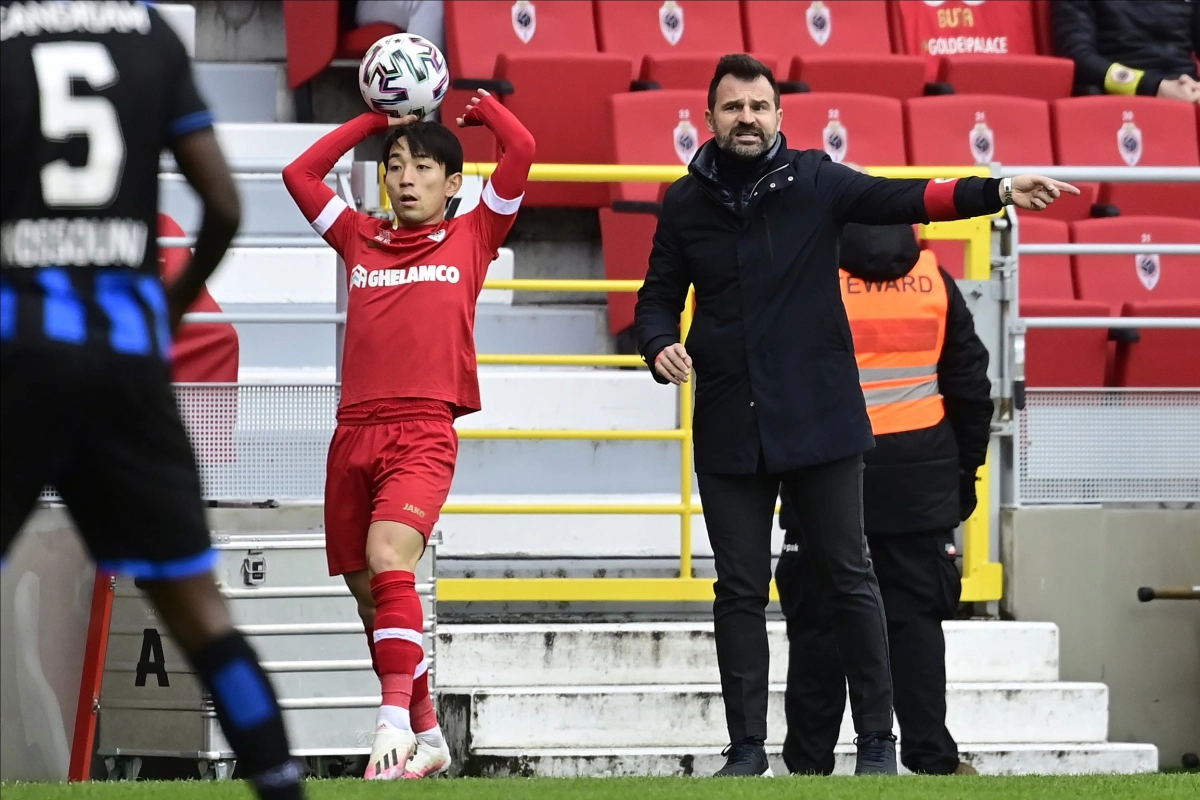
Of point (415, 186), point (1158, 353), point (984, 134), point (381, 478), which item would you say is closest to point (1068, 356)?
point (1158, 353)

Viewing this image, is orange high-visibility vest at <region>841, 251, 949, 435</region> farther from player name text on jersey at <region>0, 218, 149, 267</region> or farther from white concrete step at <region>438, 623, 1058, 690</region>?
player name text on jersey at <region>0, 218, 149, 267</region>

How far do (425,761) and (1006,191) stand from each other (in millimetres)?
2111

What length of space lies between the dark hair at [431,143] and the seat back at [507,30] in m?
3.81

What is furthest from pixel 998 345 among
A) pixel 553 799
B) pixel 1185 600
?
pixel 553 799

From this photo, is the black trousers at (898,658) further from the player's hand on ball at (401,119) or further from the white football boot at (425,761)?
the player's hand on ball at (401,119)

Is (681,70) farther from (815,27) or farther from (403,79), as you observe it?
(403,79)

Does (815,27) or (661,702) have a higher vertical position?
(815,27)

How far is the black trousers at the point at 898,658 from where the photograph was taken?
5672 millimetres

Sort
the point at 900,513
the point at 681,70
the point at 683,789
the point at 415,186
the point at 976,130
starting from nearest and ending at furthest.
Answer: the point at 683,789 → the point at 415,186 → the point at 900,513 → the point at 976,130 → the point at 681,70

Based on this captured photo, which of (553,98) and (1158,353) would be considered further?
(553,98)

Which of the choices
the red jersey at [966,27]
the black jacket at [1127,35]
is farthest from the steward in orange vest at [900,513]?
the red jersey at [966,27]

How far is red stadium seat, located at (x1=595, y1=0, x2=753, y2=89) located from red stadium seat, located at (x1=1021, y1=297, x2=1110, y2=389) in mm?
2573

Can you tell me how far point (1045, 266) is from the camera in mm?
8312

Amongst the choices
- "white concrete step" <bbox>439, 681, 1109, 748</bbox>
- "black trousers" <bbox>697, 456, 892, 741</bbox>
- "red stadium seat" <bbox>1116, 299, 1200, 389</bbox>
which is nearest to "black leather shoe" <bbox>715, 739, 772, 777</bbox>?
"black trousers" <bbox>697, 456, 892, 741</bbox>
